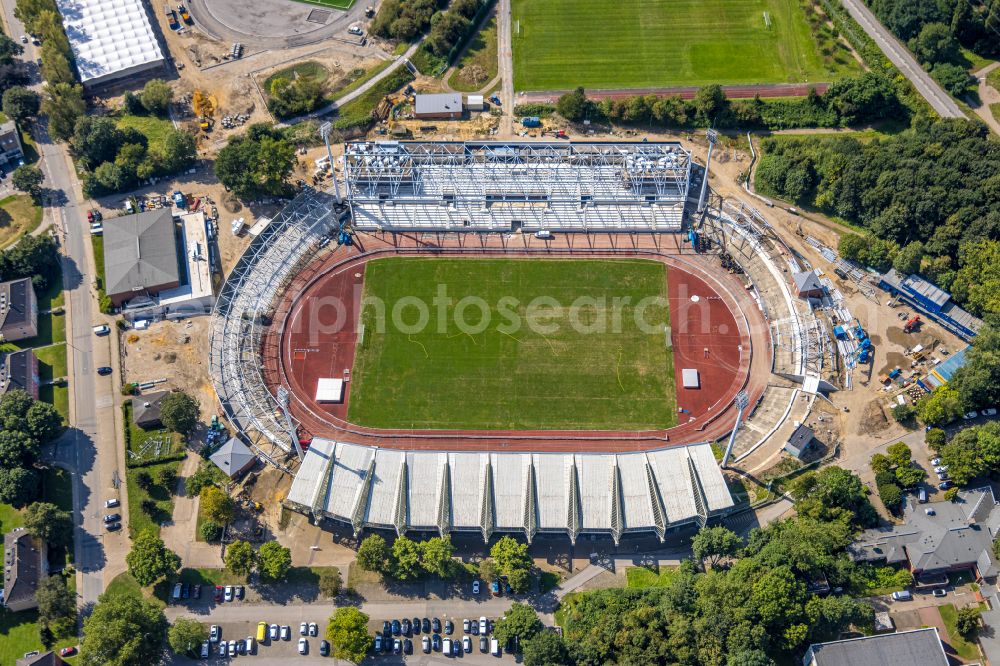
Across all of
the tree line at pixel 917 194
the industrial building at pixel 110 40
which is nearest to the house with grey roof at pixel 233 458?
the industrial building at pixel 110 40

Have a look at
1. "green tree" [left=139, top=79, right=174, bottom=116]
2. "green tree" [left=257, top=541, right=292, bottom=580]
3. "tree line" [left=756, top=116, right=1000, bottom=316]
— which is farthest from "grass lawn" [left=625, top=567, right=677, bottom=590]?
"green tree" [left=139, top=79, right=174, bottom=116]

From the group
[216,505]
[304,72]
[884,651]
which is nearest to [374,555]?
[216,505]

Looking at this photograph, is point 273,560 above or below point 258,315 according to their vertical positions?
below

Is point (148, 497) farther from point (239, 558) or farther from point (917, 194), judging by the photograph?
point (917, 194)

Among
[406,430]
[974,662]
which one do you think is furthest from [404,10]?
[974,662]

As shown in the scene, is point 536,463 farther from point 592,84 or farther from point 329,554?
point 592,84

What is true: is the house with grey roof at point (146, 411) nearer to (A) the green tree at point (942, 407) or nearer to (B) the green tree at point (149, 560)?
(B) the green tree at point (149, 560)

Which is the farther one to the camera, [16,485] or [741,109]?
[741,109]

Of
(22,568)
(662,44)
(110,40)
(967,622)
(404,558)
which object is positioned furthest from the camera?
(662,44)
